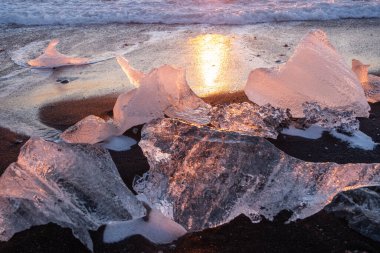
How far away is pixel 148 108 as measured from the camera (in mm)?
2727

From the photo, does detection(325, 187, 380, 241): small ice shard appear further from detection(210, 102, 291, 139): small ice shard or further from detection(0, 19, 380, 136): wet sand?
detection(0, 19, 380, 136): wet sand

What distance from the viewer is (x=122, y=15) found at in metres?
6.77

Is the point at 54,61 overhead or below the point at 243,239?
below

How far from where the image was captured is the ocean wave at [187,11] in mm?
6398

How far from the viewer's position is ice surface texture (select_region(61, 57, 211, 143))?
261 centimetres

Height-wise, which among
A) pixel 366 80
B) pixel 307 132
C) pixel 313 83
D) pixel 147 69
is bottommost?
pixel 147 69

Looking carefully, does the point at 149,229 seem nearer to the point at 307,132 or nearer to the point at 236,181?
the point at 236,181

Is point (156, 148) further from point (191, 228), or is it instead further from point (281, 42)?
point (281, 42)

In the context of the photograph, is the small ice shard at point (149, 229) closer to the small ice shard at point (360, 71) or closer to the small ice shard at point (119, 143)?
the small ice shard at point (119, 143)

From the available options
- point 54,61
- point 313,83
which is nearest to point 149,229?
point 313,83

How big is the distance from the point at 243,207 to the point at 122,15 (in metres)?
5.56

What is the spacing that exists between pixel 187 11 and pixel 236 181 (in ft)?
17.8

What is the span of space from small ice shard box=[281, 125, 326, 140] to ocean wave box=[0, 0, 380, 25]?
12.6 feet

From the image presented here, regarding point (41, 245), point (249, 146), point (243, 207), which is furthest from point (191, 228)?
point (41, 245)
